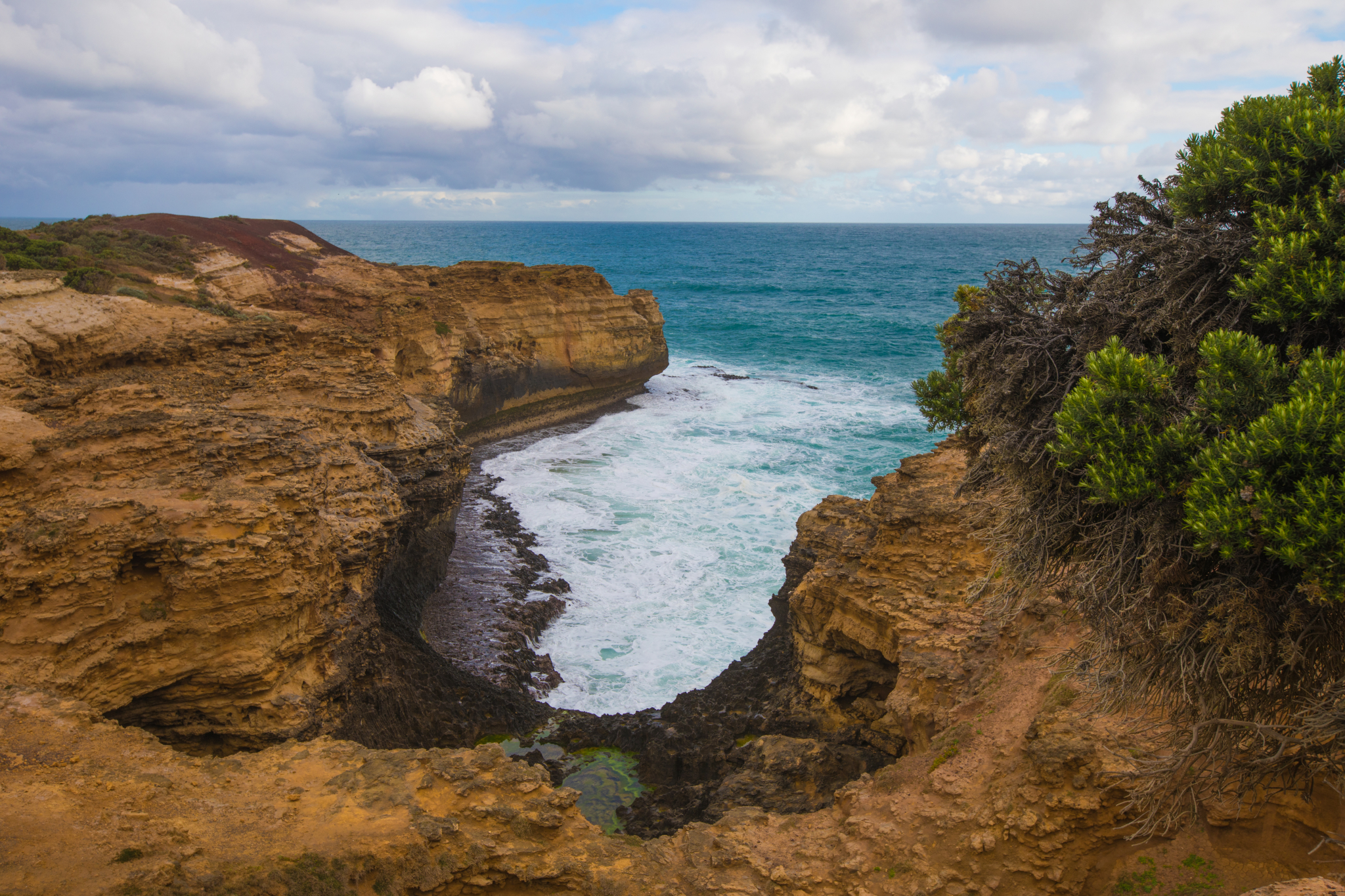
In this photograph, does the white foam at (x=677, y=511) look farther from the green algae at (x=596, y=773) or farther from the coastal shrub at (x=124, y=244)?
the coastal shrub at (x=124, y=244)

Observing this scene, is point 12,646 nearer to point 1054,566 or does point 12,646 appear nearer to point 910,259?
point 1054,566

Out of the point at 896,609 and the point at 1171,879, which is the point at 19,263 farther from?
the point at 1171,879

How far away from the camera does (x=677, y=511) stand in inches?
982

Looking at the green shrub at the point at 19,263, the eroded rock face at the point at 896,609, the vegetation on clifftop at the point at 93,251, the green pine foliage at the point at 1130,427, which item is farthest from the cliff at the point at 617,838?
the vegetation on clifftop at the point at 93,251

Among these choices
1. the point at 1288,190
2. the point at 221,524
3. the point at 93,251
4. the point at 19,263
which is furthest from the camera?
the point at 93,251

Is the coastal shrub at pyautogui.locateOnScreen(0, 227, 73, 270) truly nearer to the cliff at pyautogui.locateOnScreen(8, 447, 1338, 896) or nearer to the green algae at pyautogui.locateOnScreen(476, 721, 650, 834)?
the cliff at pyautogui.locateOnScreen(8, 447, 1338, 896)

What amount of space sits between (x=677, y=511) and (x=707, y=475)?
3893 mm

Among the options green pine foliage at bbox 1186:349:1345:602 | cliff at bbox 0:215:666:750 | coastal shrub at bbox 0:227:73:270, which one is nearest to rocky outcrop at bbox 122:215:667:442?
coastal shrub at bbox 0:227:73:270

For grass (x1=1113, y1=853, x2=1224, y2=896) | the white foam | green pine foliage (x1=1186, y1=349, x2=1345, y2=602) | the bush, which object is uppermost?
the bush

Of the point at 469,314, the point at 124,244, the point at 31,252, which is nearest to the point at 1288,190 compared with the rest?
the point at 31,252

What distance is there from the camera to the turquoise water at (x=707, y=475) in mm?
17797

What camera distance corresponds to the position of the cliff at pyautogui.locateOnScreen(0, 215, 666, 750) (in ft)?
31.8

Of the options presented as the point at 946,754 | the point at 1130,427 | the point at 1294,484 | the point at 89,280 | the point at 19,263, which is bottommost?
the point at 946,754

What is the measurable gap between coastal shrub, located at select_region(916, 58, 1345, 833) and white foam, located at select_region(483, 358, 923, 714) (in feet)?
34.3
